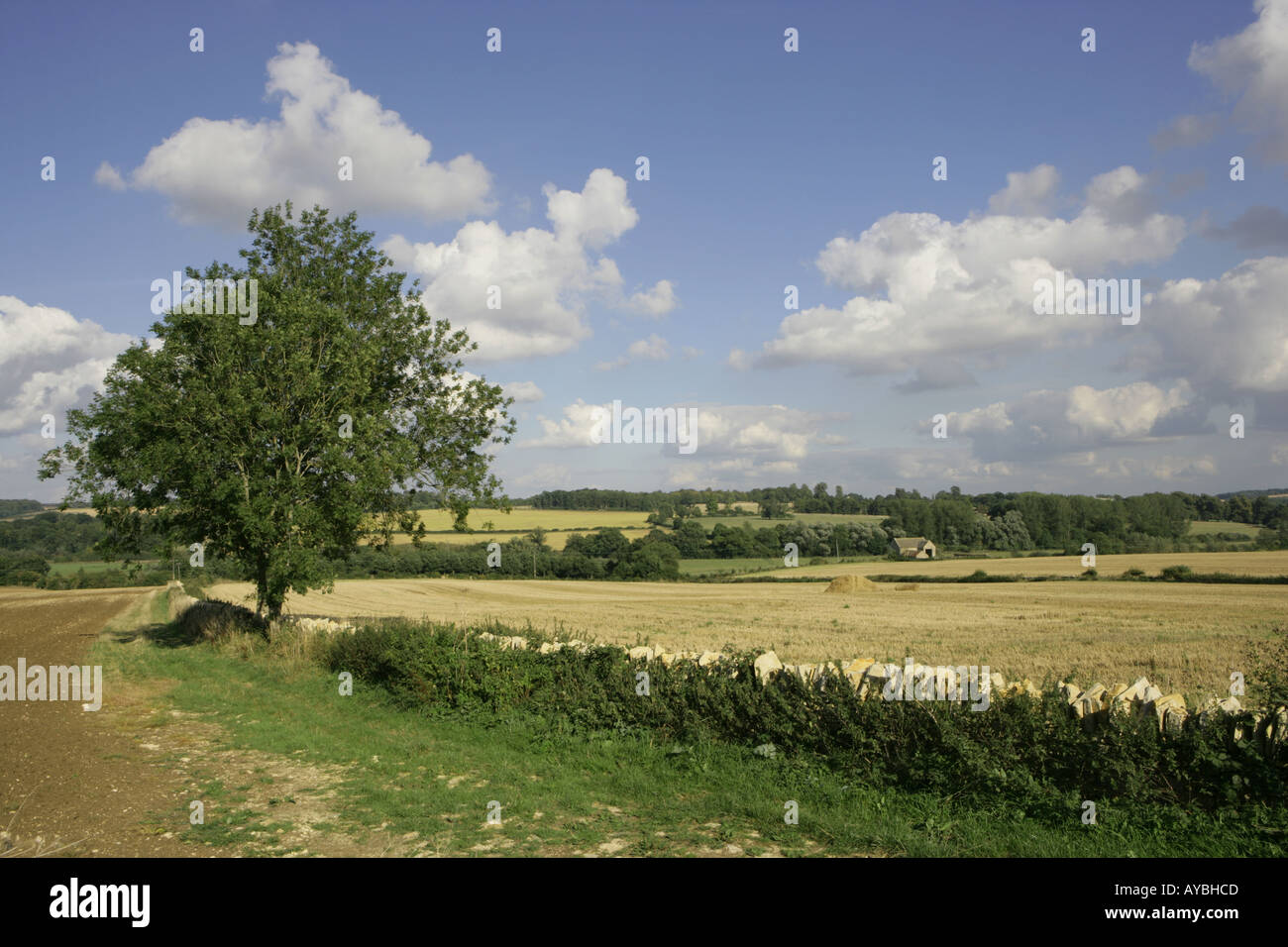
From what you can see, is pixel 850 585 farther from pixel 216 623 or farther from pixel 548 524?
pixel 548 524

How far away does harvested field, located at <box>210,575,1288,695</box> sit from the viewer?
1725 centimetres

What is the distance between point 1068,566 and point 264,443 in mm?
56272

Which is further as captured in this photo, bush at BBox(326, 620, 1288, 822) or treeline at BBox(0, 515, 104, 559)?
treeline at BBox(0, 515, 104, 559)

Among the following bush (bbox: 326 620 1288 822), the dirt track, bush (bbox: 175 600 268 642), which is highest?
bush (bbox: 326 620 1288 822)

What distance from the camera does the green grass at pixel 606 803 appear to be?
606cm

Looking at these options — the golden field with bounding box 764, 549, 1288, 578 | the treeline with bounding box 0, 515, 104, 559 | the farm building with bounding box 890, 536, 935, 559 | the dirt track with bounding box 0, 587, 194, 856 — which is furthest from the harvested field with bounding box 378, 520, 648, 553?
the dirt track with bounding box 0, 587, 194, 856

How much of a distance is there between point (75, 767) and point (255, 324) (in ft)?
42.6

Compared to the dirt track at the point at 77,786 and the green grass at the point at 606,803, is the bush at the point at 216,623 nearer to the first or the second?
the dirt track at the point at 77,786

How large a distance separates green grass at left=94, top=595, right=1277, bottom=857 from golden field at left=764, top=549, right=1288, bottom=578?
48549 mm

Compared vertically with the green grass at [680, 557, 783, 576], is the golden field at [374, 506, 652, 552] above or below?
above

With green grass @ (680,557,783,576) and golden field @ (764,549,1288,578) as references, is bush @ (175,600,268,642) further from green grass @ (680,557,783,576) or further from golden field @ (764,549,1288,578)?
green grass @ (680,557,783,576)

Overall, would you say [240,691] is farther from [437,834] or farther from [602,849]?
[602,849]

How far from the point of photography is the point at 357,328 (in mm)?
21141
